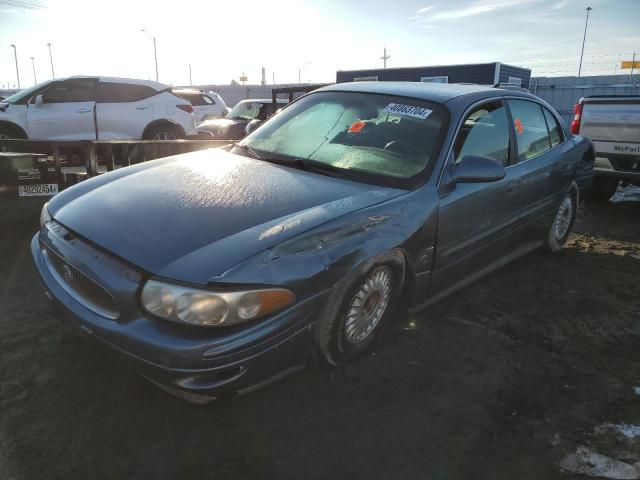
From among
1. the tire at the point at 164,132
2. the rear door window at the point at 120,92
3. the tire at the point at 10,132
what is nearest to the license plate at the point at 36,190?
the tire at the point at 10,132

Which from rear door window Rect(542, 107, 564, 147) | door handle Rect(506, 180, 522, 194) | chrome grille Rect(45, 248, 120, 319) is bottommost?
chrome grille Rect(45, 248, 120, 319)

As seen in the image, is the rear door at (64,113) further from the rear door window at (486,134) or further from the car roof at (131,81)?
the rear door window at (486,134)

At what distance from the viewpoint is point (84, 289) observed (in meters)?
2.23

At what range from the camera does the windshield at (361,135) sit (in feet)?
9.58

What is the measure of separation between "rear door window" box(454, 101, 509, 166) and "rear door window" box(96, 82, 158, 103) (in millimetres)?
7466

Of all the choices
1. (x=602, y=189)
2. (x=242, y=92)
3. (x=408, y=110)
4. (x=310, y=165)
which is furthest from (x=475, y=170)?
(x=242, y=92)

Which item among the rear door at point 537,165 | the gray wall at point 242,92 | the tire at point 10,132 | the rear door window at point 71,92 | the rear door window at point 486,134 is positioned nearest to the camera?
the rear door window at point 486,134

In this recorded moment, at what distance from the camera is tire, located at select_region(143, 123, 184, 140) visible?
9031 mm

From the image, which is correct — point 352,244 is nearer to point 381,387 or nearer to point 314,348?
point 314,348

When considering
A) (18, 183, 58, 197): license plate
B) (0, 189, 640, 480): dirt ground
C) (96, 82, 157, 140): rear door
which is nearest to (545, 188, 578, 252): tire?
(0, 189, 640, 480): dirt ground

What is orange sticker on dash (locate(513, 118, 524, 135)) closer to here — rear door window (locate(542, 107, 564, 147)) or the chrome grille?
rear door window (locate(542, 107, 564, 147))

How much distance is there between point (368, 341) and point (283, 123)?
1803 millimetres

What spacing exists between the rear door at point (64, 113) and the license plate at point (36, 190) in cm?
418

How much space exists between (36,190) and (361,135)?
341cm
